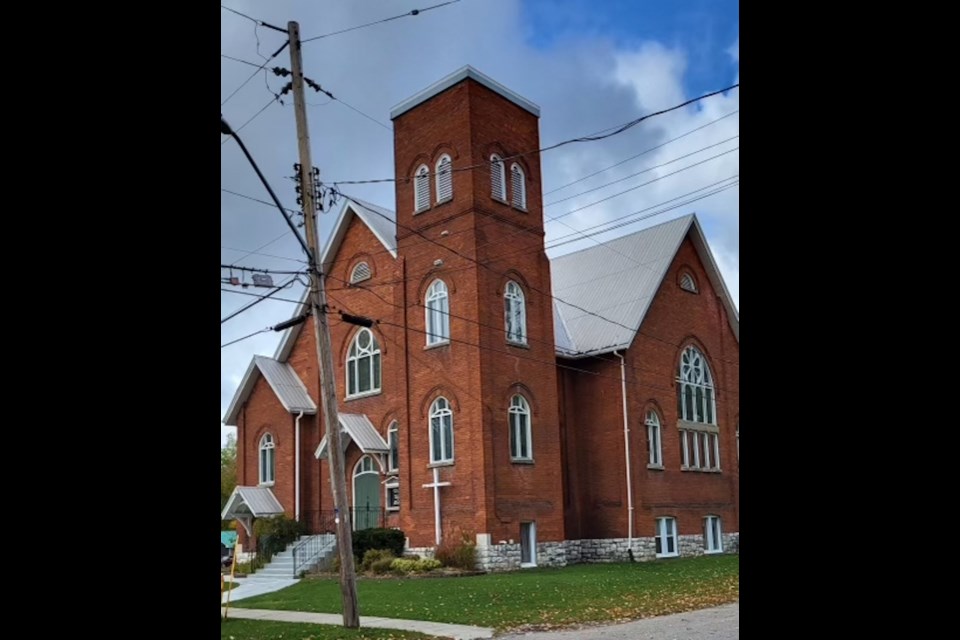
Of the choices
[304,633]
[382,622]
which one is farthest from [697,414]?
[304,633]

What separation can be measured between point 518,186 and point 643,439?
8.81m

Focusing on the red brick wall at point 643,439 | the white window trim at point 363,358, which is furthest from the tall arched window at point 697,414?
the white window trim at point 363,358

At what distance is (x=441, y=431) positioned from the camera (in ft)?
89.5

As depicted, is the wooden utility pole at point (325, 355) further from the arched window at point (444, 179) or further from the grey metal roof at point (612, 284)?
the grey metal roof at point (612, 284)

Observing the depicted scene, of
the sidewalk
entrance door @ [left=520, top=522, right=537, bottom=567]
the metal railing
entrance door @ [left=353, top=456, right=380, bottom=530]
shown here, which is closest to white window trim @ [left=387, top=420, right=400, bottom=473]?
entrance door @ [left=353, top=456, right=380, bottom=530]

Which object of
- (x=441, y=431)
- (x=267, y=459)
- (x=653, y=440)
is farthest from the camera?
(x=267, y=459)

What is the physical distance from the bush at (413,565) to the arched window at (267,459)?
8.29 m

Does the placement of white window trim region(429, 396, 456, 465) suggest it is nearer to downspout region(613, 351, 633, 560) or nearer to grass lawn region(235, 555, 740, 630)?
grass lawn region(235, 555, 740, 630)

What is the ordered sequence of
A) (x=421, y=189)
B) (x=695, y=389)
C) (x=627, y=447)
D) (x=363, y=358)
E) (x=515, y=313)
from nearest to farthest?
(x=515, y=313) < (x=421, y=189) < (x=627, y=447) < (x=363, y=358) < (x=695, y=389)

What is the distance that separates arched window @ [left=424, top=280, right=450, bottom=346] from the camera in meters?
27.6

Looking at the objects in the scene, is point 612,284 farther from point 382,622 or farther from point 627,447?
point 382,622

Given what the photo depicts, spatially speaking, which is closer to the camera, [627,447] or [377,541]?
[377,541]
